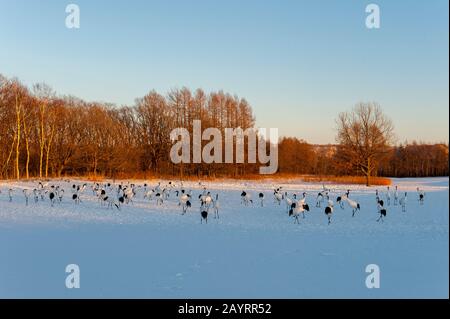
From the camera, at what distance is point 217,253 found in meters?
8.23

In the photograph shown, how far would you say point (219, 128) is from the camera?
144ft

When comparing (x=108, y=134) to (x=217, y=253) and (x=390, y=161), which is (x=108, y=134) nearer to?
(x=217, y=253)

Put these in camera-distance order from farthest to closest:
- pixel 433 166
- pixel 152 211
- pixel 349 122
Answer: pixel 433 166 < pixel 349 122 < pixel 152 211

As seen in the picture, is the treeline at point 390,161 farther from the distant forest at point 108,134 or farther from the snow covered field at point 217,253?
the snow covered field at point 217,253

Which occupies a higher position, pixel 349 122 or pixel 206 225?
pixel 349 122

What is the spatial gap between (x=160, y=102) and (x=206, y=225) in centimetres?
3582

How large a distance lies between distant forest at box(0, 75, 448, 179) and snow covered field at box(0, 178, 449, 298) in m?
25.6

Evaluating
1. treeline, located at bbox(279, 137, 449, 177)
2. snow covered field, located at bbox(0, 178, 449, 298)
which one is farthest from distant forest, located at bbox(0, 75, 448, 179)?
snow covered field, located at bbox(0, 178, 449, 298)

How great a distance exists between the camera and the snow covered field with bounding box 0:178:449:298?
6.34 metres

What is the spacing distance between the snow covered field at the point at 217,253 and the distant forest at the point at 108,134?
83.9 ft

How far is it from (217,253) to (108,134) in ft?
117
